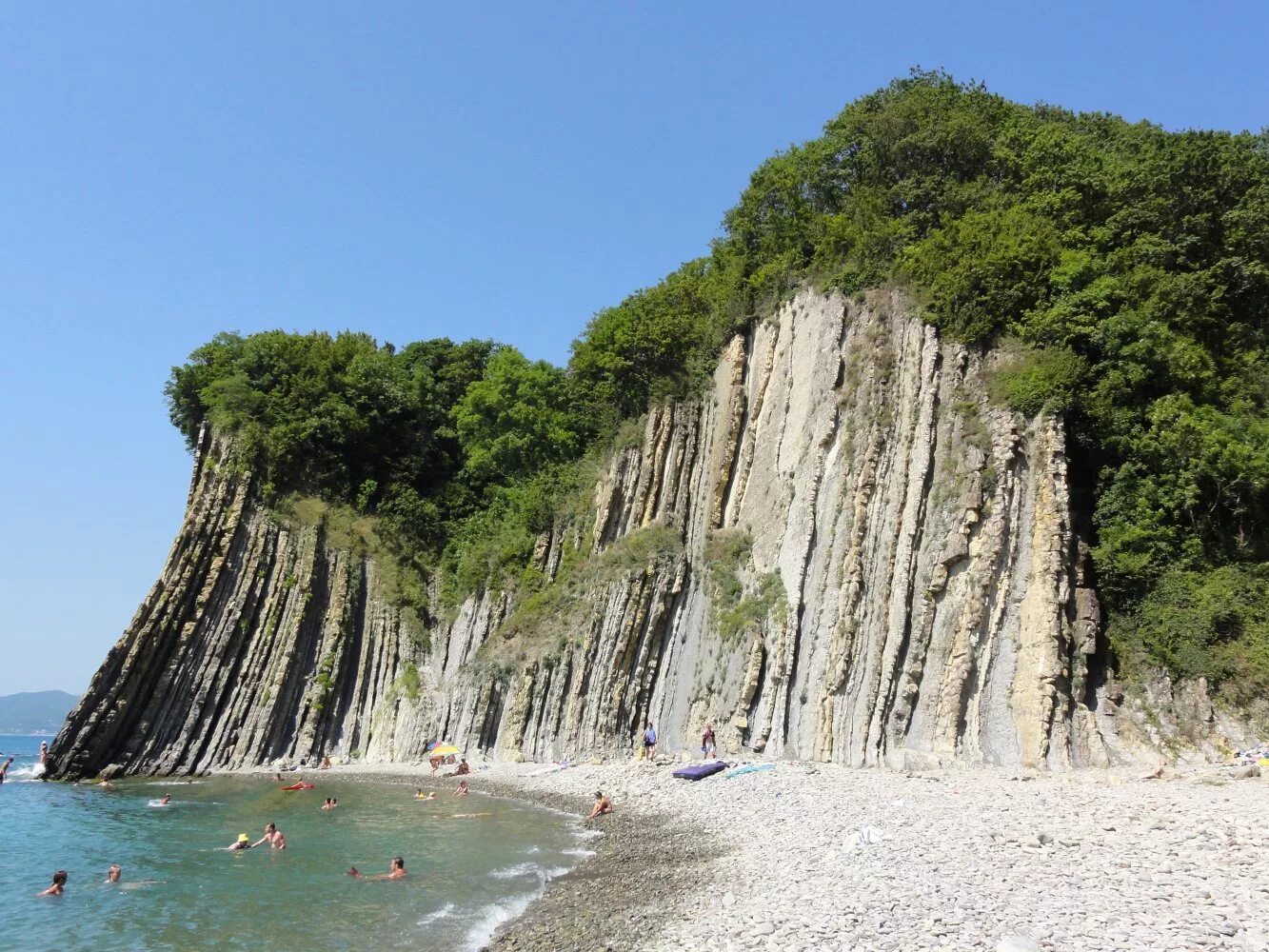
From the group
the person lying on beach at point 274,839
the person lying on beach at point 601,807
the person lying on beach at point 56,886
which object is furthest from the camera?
the person lying on beach at point 601,807

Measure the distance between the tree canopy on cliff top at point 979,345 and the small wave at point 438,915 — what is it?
16938 mm

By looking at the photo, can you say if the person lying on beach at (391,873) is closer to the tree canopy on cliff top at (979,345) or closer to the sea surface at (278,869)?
the sea surface at (278,869)

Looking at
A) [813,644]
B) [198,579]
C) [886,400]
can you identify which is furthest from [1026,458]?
[198,579]

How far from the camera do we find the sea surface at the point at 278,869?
14.4 meters

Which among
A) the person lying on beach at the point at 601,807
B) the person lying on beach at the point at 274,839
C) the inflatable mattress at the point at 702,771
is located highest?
the inflatable mattress at the point at 702,771

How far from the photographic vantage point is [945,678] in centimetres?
2106

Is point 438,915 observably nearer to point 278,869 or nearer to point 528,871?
point 528,871

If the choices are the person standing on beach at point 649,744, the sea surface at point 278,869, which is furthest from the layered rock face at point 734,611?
the sea surface at point 278,869

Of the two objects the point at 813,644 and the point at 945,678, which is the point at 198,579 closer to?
the point at 813,644

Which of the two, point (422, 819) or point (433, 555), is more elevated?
point (433, 555)

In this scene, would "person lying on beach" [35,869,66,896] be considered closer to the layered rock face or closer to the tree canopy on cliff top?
the layered rock face

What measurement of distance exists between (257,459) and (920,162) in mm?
33510

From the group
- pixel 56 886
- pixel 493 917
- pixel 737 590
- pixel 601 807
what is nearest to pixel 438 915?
pixel 493 917

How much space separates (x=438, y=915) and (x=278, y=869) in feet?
20.4
